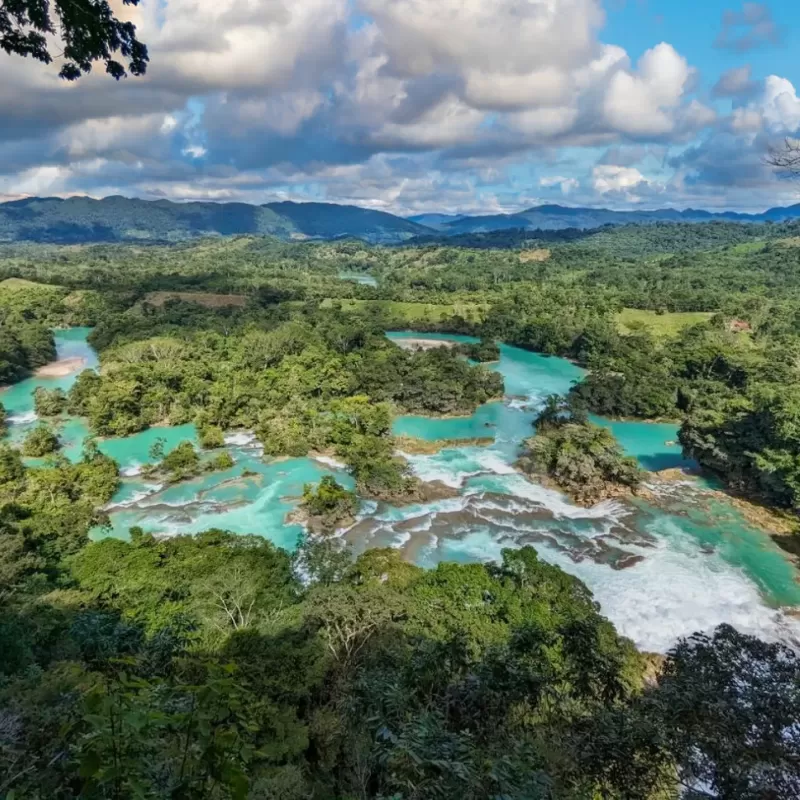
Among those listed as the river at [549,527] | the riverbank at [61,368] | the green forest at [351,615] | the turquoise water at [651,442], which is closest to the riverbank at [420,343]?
the green forest at [351,615]

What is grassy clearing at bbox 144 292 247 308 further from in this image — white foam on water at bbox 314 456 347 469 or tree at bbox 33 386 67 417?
white foam on water at bbox 314 456 347 469

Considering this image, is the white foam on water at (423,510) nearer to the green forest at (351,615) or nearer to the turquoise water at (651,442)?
the green forest at (351,615)

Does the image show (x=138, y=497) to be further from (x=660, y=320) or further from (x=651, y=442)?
(x=660, y=320)

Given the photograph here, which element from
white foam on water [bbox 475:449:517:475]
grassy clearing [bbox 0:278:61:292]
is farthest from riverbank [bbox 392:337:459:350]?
grassy clearing [bbox 0:278:61:292]

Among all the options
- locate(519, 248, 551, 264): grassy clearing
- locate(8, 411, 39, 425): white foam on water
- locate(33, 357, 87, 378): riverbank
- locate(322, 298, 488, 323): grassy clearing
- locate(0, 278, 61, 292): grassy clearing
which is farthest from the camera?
Answer: locate(519, 248, 551, 264): grassy clearing

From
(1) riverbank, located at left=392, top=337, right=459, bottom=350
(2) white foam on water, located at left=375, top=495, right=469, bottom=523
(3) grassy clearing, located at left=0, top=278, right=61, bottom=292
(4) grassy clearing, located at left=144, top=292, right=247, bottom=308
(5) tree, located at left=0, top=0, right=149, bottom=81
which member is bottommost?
(1) riverbank, located at left=392, top=337, right=459, bottom=350

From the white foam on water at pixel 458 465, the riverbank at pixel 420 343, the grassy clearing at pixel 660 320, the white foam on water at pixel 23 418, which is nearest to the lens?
the white foam on water at pixel 458 465

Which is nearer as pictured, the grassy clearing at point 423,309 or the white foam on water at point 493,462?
the white foam on water at point 493,462

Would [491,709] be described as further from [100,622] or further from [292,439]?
[292,439]
